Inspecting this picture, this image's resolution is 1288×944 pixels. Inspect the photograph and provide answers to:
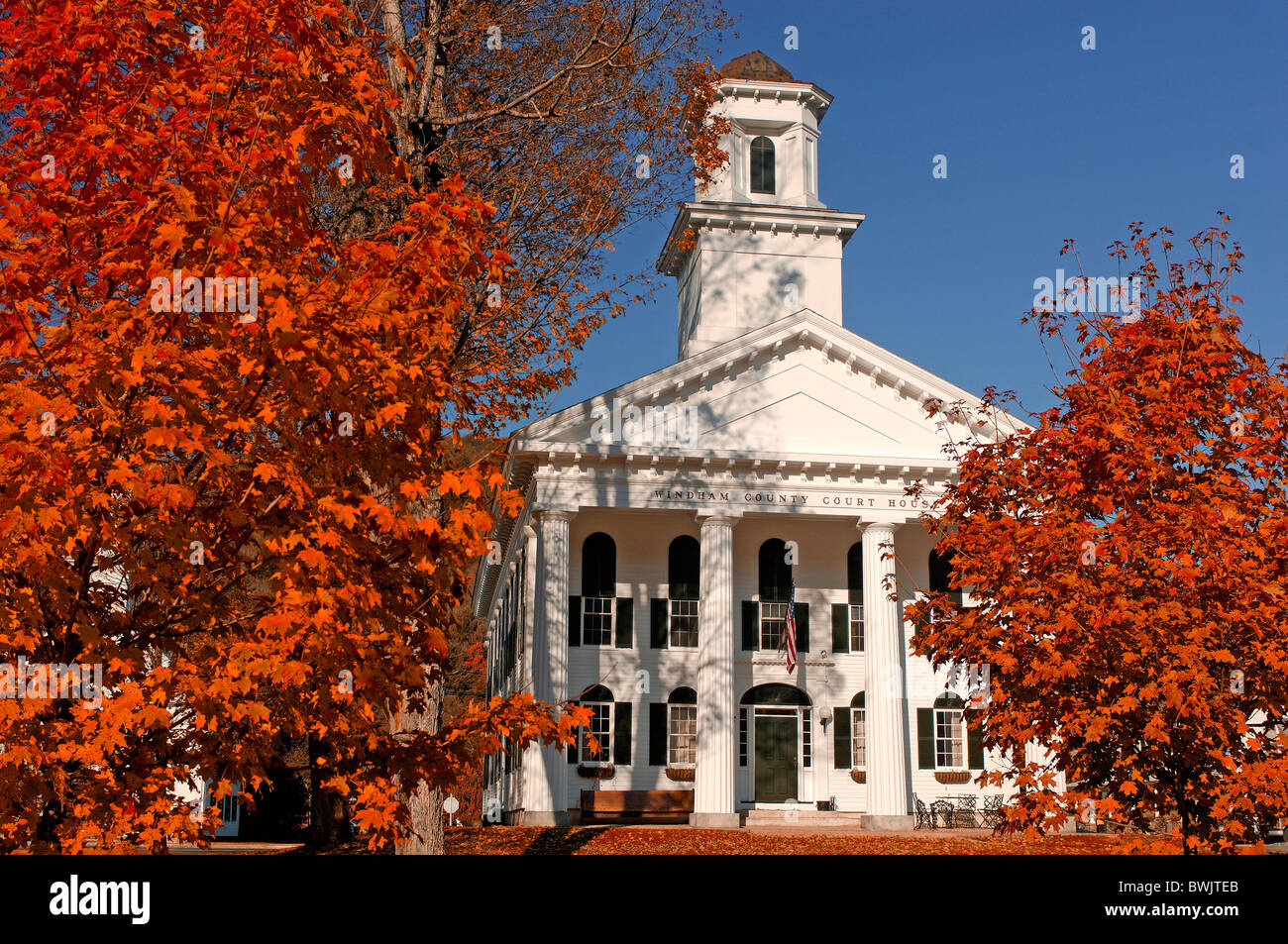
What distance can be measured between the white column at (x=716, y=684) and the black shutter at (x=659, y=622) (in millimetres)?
1731

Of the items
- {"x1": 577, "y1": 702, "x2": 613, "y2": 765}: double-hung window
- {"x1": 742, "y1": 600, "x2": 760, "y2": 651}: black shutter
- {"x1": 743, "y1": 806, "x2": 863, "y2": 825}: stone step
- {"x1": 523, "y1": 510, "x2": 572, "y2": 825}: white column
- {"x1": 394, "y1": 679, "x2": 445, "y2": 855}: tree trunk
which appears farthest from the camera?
{"x1": 742, "y1": 600, "x2": 760, "y2": 651}: black shutter

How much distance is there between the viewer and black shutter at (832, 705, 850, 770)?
1213 inches

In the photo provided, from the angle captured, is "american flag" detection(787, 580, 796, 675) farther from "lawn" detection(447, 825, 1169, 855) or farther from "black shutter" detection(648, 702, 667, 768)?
"lawn" detection(447, 825, 1169, 855)

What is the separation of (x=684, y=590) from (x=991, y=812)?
31.1ft

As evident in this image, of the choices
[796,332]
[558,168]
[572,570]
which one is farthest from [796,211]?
[558,168]

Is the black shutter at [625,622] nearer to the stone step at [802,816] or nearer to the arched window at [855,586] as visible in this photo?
the stone step at [802,816]

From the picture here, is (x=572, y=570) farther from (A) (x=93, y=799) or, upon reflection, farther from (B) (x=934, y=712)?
(A) (x=93, y=799)

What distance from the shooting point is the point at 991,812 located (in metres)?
29.1

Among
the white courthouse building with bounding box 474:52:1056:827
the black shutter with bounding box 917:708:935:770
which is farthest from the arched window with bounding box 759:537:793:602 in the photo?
the black shutter with bounding box 917:708:935:770

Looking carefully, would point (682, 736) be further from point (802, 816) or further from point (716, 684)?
point (802, 816)

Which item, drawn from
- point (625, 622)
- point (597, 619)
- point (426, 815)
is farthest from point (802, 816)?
point (426, 815)

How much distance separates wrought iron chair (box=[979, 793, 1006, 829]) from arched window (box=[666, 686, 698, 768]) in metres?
7.36

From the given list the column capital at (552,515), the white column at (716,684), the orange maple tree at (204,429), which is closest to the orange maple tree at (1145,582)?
the orange maple tree at (204,429)

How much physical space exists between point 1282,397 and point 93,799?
32.3 ft
